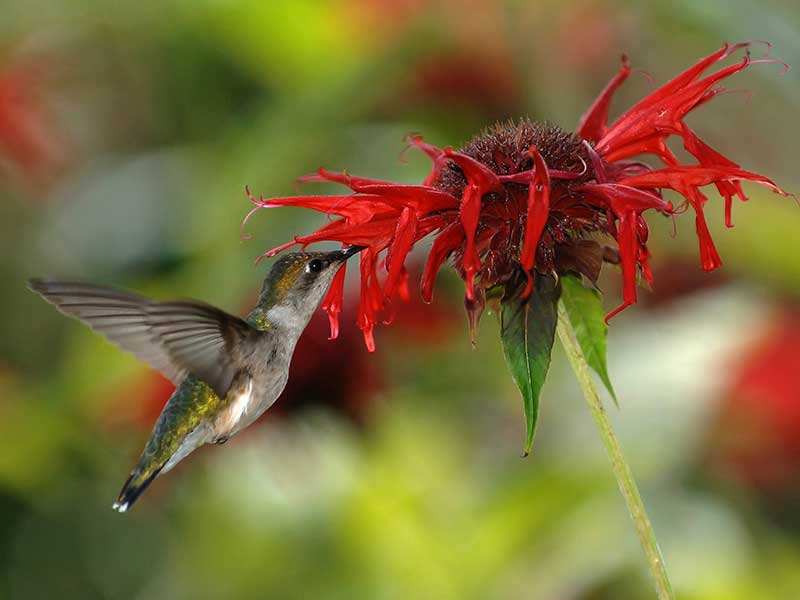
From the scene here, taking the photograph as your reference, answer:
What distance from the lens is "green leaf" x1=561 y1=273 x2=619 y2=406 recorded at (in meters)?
0.82

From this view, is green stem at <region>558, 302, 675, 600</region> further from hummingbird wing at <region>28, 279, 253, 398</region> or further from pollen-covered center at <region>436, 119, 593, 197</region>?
hummingbird wing at <region>28, 279, 253, 398</region>

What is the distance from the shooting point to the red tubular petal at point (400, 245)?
0.95 m

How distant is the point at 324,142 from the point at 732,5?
28.4 inches

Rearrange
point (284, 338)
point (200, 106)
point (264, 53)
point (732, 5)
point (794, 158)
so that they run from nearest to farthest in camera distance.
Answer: point (284, 338) → point (732, 5) → point (264, 53) → point (200, 106) → point (794, 158)

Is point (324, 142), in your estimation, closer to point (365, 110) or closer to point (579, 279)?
point (365, 110)

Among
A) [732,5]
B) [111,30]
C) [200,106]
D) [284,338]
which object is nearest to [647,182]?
[284,338]

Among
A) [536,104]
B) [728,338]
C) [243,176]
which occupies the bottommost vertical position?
[243,176]

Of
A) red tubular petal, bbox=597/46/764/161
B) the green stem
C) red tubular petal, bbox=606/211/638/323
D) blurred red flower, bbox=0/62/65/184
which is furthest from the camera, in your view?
blurred red flower, bbox=0/62/65/184

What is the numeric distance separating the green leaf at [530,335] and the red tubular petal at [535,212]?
2cm

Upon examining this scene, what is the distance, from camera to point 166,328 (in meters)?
1.10

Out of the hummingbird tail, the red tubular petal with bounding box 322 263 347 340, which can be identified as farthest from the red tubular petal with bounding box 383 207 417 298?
the hummingbird tail

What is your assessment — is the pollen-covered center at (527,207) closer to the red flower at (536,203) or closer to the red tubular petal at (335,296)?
the red flower at (536,203)

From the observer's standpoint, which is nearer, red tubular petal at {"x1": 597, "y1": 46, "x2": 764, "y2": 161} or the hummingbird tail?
red tubular petal at {"x1": 597, "y1": 46, "x2": 764, "y2": 161}

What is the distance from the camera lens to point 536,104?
198cm
